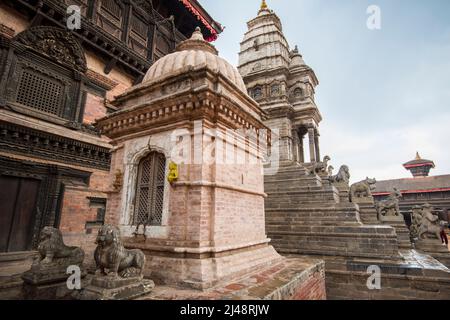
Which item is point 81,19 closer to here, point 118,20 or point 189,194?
point 118,20

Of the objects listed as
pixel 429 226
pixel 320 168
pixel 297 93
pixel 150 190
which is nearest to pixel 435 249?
pixel 429 226

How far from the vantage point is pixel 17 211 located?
8.98 metres

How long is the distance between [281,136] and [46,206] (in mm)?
16748

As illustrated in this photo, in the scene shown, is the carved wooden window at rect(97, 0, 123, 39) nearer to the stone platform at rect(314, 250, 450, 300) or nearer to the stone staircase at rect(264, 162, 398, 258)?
the stone staircase at rect(264, 162, 398, 258)

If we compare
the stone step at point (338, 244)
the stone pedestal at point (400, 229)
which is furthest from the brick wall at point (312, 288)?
the stone pedestal at point (400, 229)

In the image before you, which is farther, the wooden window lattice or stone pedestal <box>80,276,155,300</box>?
the wooden window lattice

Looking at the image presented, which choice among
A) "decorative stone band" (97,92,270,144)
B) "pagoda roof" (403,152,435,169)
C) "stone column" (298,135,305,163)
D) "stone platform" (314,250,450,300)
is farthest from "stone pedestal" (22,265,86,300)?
"pagoda roof" (403,152,435,169)

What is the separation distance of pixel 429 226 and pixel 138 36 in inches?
747

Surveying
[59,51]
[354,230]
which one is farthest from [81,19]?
[354,230]

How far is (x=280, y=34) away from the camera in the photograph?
26.5 metres

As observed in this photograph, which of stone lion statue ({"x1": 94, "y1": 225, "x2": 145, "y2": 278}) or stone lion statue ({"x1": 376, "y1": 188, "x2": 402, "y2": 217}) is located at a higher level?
stone lion statue ({"x1": 376, "y1": 188, "x2": 402, "y2": 217})

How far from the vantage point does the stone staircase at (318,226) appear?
9.55 metres

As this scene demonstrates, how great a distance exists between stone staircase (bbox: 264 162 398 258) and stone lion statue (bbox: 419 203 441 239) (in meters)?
5.07

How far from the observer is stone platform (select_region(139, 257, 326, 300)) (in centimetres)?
420
